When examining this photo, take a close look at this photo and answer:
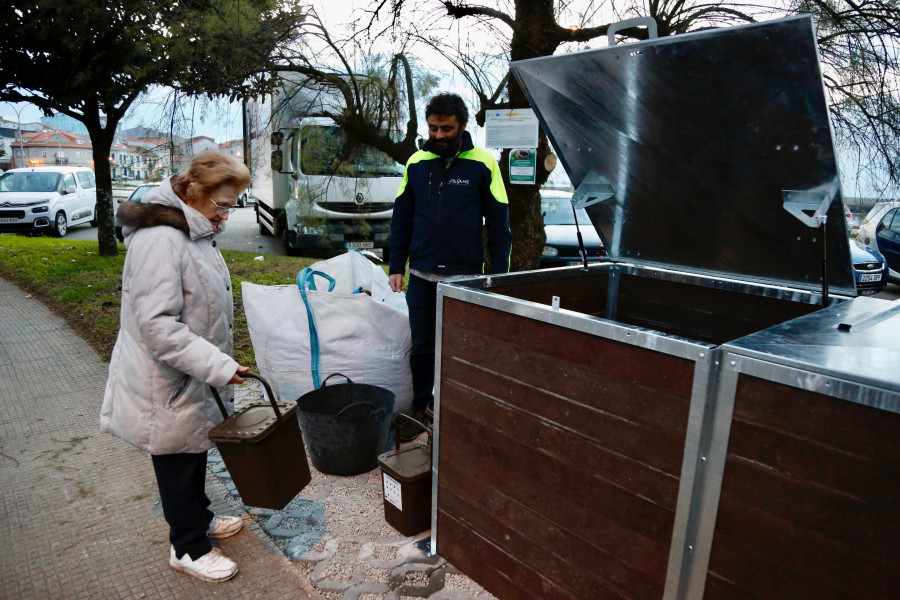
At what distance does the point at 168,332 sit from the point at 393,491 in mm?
1107

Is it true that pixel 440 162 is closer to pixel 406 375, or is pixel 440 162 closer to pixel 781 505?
pixel 406 375

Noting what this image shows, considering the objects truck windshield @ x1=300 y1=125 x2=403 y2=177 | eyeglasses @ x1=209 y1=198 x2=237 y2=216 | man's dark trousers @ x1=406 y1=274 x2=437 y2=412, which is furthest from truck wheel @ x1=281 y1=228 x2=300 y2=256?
eyeglasses @ x1=209 y1=198 x2=237 y2=216

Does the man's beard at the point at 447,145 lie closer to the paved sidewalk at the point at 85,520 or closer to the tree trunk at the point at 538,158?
the tree trunk at the point at 538,158

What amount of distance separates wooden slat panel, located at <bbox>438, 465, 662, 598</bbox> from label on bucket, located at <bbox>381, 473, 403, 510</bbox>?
0.71ft

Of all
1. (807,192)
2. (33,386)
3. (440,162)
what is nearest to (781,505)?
(807,192)

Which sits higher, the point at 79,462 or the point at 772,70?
the point at 772,70

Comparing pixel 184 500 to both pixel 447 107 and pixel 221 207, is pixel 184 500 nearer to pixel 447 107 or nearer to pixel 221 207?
pixel 221 207

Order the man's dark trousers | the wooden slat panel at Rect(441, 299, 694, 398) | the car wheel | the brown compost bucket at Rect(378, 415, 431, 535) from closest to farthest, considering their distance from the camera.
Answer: the wooden slat panel at Rect(441, 299, 694, 398) < the brown compost bucket at Rect(378, 415, 431, 535) < the man's dark trousers < the car wheel

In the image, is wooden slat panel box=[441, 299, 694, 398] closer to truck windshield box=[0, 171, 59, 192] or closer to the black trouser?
the black trouser

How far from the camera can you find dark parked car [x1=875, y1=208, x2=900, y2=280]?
983cm

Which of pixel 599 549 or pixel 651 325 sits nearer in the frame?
pixel 599 549

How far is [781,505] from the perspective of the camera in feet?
4.24

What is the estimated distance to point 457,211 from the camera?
315cm

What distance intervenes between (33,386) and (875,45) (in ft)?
19.9
